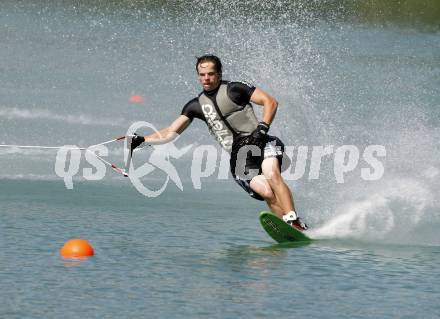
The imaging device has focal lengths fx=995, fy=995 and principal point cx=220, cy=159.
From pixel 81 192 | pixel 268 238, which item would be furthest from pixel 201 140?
pixel 268 238

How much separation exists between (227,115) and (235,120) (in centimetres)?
9

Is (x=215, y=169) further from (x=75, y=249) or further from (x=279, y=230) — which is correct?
(x=75, y=249)

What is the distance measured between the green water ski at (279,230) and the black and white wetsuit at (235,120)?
1.14 ft

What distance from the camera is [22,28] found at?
27656mm

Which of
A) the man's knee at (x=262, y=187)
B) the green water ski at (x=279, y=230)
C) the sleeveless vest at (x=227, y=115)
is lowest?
the green water ski at (x=279, y=230)

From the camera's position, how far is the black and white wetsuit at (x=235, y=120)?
29.6 ft

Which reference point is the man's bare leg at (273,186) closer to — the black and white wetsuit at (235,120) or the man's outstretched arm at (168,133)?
the black and white wetsuit at (235,120)

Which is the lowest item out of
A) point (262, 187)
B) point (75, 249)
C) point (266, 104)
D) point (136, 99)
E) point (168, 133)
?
point (75, 249)

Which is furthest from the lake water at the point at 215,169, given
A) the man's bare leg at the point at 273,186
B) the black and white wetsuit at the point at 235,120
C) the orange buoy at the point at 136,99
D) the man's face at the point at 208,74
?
the man's face at the point at 208,74

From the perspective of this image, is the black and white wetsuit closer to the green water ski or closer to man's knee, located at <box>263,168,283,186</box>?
man's knee, located at <box>263,168,283,186</box>

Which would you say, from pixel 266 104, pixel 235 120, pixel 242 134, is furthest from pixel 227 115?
pixel 266 104

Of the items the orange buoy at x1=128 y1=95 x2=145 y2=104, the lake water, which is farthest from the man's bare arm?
the orange buoy at x1=128 y1=95 x2=145 y2=104

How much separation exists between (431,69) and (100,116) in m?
8.37

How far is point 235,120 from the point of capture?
912cm
